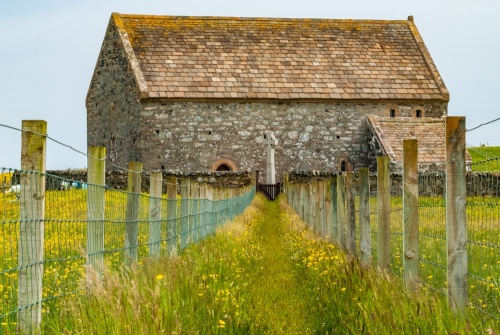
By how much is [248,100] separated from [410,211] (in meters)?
26.5

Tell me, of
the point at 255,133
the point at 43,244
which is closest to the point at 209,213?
the point at 43,244

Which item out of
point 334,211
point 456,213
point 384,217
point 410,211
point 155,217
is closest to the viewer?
point 456,213

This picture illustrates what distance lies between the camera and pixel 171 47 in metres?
35.6

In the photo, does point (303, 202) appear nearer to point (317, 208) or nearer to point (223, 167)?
point (317, 208)

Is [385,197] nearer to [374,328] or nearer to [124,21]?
[374,328]

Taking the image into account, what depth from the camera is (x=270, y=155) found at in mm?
33656

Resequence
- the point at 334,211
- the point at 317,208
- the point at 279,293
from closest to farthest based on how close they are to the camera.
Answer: the point at 279,293 < the point at 334,211 < the point at 317,208

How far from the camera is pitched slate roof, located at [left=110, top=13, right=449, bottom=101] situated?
3434 centimetres

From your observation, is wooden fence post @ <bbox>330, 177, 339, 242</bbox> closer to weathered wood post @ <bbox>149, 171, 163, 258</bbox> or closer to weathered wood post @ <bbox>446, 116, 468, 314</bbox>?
weathered wood post @ <bbox>149, 171, 163, 258</bbox>

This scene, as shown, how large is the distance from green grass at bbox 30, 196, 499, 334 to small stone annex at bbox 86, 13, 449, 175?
22.3m

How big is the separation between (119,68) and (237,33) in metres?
5.89

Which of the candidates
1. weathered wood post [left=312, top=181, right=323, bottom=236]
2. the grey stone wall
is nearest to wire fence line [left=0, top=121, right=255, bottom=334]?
weathered wood post [left=312, top=181, right=323, bottom=236]

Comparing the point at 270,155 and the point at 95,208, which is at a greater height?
the point at 270,155

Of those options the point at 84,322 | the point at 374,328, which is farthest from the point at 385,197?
the point at 84,322
